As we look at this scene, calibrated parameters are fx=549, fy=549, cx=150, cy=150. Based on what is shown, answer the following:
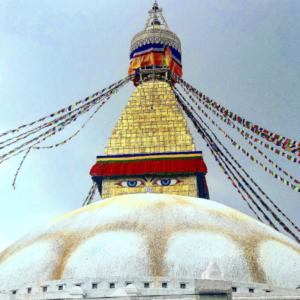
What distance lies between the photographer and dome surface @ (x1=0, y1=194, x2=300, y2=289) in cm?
988

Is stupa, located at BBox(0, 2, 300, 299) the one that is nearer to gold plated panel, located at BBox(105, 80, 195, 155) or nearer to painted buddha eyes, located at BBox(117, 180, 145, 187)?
painted buddha eyes, located at BBox(117, 180, 145, 187)

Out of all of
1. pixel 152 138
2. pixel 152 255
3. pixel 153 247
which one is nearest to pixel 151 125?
pixel 152 138

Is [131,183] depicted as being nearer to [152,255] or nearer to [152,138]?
[152,138]

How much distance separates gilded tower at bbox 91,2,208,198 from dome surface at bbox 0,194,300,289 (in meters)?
9.09

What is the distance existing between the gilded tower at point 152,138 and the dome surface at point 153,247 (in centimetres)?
909

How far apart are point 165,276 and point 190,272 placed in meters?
0.46

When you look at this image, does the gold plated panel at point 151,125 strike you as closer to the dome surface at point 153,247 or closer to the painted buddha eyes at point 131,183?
the painted buddha eyes at point 131,183

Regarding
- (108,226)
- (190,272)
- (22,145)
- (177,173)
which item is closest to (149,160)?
(177,173)

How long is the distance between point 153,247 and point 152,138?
12220 millimetres

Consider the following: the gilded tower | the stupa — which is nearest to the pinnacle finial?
the gilded tower

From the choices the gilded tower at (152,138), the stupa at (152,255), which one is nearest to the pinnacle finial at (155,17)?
the gilded tower at (152,138)

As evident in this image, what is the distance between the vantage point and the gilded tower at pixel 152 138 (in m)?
21.0

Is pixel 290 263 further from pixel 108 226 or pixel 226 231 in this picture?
pixel 108 226

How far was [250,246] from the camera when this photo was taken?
10.5 m
